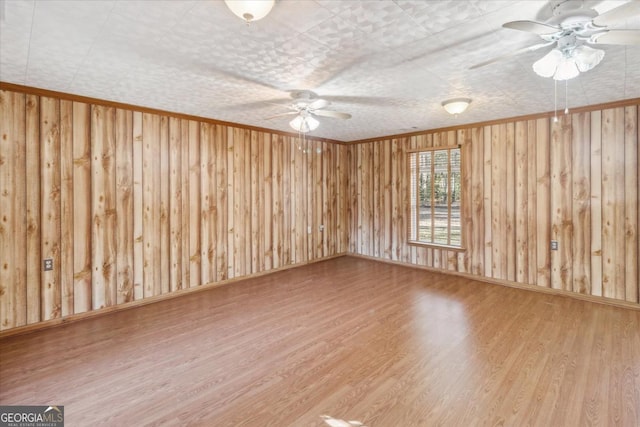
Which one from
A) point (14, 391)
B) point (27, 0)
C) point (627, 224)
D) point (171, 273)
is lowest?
point (14, 391)

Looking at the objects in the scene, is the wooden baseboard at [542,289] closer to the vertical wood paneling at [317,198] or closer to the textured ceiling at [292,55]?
the vertical wood paneling at [317,198]

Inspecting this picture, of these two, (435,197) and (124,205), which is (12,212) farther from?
(435,197)

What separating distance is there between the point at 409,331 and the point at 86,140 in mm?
4209

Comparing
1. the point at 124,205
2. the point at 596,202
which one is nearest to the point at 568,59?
the point at 596,202

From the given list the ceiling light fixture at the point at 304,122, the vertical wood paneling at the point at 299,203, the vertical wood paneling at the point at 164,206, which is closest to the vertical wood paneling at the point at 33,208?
the vertical wood paneling at the point at 164,206

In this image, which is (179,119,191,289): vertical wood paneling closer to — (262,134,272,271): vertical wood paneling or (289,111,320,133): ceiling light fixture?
(262,134,272,271): vertical wood paneling

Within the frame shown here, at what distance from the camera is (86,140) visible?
3670 millimetres

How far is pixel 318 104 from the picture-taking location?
3.72m

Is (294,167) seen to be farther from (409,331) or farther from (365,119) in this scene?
(409,331)

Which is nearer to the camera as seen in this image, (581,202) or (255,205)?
(581,202)

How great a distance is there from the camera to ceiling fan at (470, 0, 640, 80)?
1732 millimetres

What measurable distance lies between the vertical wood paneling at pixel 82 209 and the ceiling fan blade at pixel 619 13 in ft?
15.3

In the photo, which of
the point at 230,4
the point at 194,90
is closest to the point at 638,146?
the point at 230,4

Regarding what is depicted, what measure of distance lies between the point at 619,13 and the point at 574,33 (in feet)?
1.35
